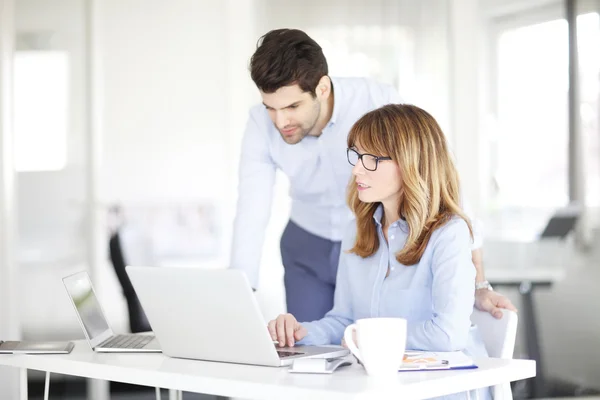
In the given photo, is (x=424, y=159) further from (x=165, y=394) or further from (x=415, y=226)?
(x=165, y=394)

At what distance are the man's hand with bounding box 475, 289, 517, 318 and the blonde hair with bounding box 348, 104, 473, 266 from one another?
6.7 inches

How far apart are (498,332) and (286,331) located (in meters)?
0.43

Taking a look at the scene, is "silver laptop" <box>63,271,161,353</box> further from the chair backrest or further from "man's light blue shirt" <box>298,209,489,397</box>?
the chair backrest

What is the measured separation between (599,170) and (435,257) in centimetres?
287

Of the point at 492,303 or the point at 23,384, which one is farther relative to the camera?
the point at 492,303

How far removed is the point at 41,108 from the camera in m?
3.91

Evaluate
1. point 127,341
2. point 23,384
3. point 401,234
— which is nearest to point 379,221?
point 401,234

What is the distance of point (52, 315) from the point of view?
12.6 ft

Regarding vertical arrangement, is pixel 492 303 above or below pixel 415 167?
below

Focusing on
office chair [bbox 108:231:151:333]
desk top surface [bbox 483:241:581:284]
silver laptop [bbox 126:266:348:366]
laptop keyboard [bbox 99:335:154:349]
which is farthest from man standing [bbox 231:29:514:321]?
desk top surface [bbox 483:241:581:284]

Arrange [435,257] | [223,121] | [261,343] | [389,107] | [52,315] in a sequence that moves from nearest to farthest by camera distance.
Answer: [261,343], [435,257], [389,107], [52,315], [223,121]

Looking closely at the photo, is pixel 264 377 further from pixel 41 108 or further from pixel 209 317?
pixel 41 108

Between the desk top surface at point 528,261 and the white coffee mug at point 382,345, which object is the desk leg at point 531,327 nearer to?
the desk top surface at point 528,261

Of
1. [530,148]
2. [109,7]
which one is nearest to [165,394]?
[109,7]
